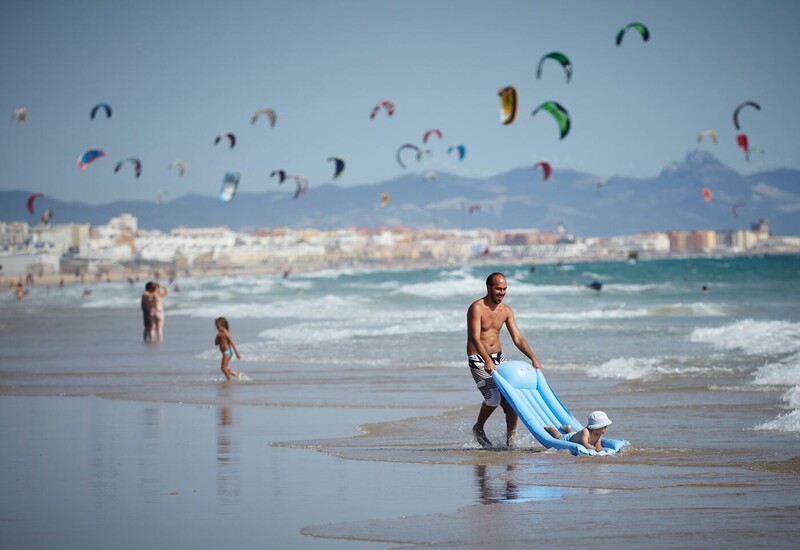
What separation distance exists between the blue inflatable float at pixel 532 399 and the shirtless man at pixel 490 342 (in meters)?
0.08

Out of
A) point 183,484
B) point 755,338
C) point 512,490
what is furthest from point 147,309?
point 512,490

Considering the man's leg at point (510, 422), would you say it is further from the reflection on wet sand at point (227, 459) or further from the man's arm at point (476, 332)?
the reflection on wet sand at point (227, 459)

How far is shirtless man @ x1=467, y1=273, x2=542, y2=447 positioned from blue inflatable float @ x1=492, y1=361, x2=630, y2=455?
84 mm

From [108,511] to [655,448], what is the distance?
3761mm

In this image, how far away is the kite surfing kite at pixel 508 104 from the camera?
26078 mm

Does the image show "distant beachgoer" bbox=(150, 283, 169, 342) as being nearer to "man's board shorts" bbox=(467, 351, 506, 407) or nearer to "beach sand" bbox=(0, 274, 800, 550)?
"beach sand" bbox=(0, 274, 800, 550)

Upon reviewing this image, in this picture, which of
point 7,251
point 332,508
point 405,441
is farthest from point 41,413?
point 7,251

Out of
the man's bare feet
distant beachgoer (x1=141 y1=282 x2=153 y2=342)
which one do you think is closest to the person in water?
the man's bare feet

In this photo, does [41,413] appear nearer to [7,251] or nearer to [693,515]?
[693,515]

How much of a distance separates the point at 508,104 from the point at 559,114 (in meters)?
1.18

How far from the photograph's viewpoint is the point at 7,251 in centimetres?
11969

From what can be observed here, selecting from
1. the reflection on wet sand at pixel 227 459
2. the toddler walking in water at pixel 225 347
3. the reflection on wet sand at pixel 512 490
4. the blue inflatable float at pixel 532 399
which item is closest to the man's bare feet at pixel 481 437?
the blue inflatable float at pixel 532 399

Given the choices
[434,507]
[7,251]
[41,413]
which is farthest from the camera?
[7,251]

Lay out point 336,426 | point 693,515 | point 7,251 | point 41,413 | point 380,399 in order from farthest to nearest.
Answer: point 7,251 < point 380,399 < point 41,413 < point 336,426 < point 693,515
